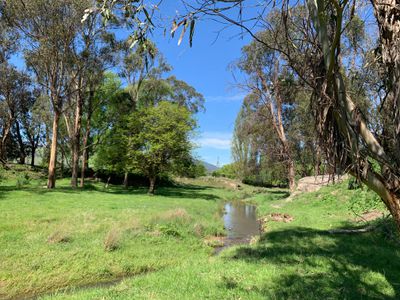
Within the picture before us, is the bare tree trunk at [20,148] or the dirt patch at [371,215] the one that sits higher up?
the bare tree trunk at [20,148]

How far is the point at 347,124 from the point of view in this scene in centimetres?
404

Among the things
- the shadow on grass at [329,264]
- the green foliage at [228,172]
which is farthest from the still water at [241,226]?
the green foliage at [228,172]

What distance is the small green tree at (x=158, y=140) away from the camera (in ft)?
103

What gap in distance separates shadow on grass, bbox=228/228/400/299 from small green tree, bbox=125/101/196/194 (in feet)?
65.9

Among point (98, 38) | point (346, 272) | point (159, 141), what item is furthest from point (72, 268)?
point (98, 38)

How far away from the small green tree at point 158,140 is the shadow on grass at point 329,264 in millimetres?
20089

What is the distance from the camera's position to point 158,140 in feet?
104

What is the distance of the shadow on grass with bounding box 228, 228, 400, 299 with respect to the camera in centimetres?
657

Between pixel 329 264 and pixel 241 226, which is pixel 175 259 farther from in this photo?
pixel 241 226

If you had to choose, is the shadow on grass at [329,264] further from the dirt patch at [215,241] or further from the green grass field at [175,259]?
the dirt patch at [215,241]

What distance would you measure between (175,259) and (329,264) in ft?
16.8

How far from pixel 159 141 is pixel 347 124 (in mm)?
27796

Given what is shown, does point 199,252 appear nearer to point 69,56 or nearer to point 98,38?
point 69,56

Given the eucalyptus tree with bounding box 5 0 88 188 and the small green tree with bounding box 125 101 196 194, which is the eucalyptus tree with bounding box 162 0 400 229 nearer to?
the eucalyptus tree with bounding box 5 0 88 188
